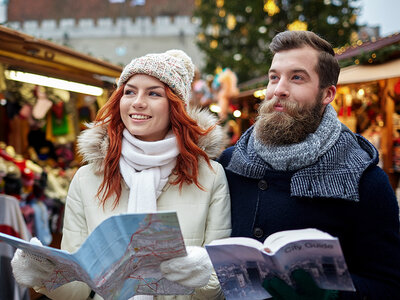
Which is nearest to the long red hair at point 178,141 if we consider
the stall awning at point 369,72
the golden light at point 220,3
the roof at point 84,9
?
the stall awning at point 369,72

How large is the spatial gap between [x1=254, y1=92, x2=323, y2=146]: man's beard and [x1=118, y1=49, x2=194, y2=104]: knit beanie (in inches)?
17.4

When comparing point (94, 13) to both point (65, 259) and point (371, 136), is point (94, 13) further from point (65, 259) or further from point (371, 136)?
point (65, 259)

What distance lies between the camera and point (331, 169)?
1.62 m

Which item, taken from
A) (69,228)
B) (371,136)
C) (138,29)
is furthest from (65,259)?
(138,29)

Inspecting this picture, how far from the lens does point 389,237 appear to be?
1550 millimetres

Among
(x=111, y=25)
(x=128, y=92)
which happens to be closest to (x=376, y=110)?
(x=128, y=92)

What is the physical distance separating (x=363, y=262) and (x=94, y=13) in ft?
80.6

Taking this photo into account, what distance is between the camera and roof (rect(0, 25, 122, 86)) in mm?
3399

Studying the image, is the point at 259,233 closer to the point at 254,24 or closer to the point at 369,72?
the point at 369,72

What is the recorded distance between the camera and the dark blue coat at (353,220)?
5.04ft

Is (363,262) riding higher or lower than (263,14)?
lower

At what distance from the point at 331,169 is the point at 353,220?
0.22 metres

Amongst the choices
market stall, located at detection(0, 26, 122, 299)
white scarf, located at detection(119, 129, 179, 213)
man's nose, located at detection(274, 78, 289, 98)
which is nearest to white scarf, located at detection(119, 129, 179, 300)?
white scarf, located at detection(119, 129, 179, 213)

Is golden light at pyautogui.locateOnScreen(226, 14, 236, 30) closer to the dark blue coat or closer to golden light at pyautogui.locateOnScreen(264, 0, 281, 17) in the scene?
golden light at pyautogui.locateOnScreen(264, 0, 281, 17)
